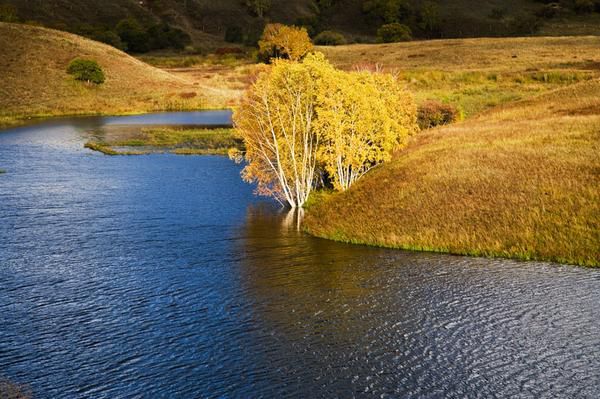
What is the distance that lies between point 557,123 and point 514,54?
88.8 meters

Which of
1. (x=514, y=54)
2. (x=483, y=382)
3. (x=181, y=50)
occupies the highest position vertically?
(x=181, y=50)

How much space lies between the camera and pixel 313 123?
42.1 metres

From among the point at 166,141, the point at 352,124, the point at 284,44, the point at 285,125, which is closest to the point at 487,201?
the point at 352,124

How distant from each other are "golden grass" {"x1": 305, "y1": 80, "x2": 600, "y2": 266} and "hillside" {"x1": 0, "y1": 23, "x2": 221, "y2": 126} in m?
72.1

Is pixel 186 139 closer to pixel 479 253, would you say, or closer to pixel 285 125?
pixel 285 125

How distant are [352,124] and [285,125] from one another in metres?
4.04

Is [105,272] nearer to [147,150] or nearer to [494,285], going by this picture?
[494,285]

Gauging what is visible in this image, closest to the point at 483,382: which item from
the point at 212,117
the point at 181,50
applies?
the point at 212,117

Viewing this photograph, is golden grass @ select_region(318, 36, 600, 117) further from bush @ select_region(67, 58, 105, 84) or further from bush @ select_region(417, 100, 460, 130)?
bush @ select_region(67, 58, 105, 84)

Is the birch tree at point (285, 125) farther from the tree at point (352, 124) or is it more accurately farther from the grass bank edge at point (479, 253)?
the grass bank edge at point (479, 253)

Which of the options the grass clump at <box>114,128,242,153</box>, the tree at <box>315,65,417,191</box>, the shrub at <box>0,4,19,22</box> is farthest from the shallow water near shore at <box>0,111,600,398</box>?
the shrub at <box>0,4,19,22</box>

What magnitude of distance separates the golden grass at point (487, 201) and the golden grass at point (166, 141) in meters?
27.7

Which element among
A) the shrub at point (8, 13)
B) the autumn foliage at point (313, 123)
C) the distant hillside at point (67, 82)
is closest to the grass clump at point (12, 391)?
the autumn foliage at point (313, 123)

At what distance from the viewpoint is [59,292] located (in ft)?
93.1
